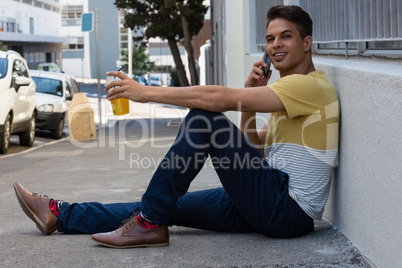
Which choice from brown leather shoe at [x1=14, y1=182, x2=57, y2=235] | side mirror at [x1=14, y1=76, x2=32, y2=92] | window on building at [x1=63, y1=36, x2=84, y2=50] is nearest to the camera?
brown leather shoe at [x1=14, y1=182, x2=57, y2=235]

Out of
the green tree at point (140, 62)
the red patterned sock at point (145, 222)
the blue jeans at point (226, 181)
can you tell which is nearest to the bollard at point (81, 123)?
the blue jeans at point (226, 181)

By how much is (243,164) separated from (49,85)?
57.8 ft

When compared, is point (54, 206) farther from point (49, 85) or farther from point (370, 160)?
point (49, 85)

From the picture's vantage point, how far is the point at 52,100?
64.6ft

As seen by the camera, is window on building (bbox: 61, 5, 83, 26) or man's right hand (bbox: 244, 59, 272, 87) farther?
window on building (bbox: 61, 5, 83, 26)

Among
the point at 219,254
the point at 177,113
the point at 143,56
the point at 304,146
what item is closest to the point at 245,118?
the point at 304,146

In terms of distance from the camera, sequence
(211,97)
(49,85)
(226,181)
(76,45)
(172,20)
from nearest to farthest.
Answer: (211,97), (226,181), (49,85), (172,20), (76,45)

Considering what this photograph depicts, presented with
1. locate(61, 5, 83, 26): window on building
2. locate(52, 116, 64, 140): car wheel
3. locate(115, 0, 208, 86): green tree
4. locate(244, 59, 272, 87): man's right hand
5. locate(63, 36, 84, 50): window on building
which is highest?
locate(61, 5, 83, 26): window on building

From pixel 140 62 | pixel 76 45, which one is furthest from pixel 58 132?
pixel 76 45

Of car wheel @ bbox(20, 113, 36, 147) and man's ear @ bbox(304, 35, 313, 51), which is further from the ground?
man's ear @ bbox(304, 35, 313, 51)

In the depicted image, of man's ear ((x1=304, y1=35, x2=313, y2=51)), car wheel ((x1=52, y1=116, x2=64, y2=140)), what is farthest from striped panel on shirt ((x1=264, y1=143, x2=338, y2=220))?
car wheel ((x1=52, y1=116, x2=64, y2=140))

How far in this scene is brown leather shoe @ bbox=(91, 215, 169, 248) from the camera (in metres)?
3.96

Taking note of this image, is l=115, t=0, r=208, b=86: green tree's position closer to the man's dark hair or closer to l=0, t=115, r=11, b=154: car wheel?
l=0, t=115, r=11, b=154: car wheel

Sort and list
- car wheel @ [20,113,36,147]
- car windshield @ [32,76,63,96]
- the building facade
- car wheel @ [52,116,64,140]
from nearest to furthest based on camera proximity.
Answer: car wheel @ [20,113,36,147] < car wheel @ [52,116,64,140] < car windshield @ [32,76,63,96] < the building facade
